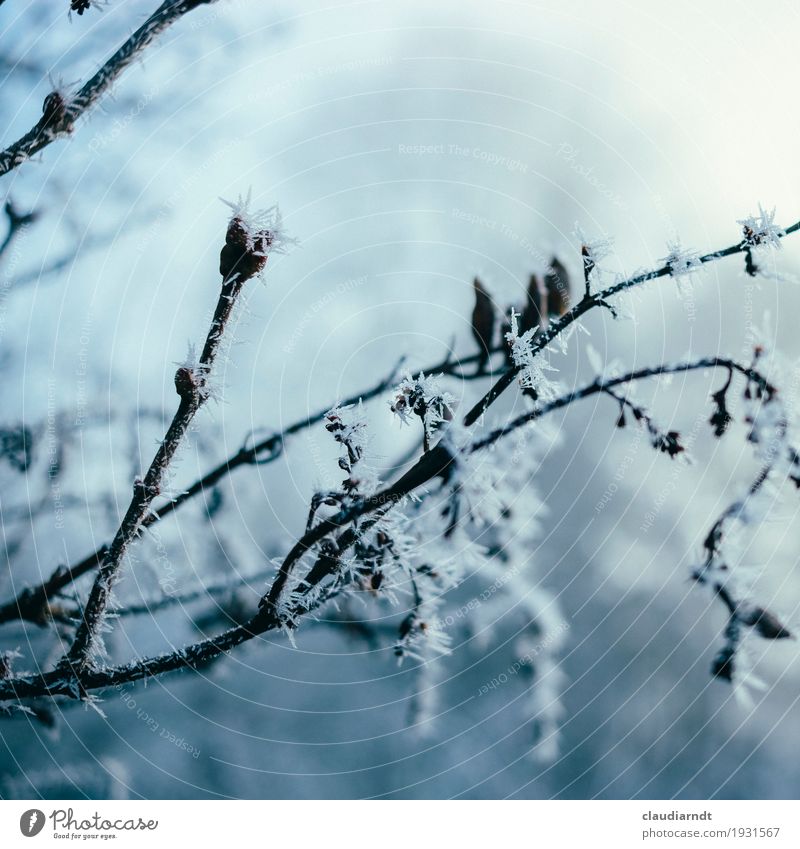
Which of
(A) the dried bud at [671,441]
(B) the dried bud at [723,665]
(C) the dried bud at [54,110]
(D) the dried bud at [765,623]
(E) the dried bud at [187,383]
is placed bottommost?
(B) the dried bud at [723,665]

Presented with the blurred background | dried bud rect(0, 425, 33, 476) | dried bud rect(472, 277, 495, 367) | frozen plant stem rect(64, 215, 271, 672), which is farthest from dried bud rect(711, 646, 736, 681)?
dried bud rect(0, 425, 33, 476)

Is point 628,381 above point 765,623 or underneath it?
above

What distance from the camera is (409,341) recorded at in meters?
0.38

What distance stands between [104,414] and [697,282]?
1.30 feet

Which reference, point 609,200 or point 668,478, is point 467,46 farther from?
point 668,478

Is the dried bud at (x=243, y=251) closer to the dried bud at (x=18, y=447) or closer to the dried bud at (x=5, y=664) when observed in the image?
the dried bud at (x=18, y=447)

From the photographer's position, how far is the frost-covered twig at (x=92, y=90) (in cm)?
37

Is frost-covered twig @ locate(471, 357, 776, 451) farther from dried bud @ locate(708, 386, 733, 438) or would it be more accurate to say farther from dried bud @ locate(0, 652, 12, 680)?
dried bud @ locate(0, 652, 12, 680)

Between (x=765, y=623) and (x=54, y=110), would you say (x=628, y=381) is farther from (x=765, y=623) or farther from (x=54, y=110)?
(x=54, y=110)

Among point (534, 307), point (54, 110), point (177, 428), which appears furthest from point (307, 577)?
point (54, 110)

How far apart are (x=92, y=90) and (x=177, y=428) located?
0.22 metres

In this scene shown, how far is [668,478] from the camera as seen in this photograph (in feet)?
1.26

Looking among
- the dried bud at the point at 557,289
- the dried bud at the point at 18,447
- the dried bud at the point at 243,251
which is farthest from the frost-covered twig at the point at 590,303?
the dried bud at the point at 18,447

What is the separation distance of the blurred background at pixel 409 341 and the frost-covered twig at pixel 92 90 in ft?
0.04
